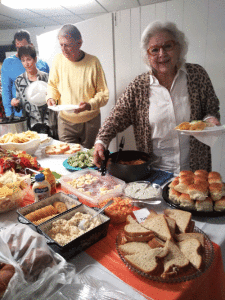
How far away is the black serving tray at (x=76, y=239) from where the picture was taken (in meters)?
0.84

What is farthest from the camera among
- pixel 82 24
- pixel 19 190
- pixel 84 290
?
pixel 82 24

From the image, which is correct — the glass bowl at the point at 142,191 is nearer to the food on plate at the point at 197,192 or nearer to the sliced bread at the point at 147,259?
the food on plate at the point at 197,192

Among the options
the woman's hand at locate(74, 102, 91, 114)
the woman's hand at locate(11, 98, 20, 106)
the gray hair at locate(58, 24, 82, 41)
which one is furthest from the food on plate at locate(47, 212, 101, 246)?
the woman's hand at locate(11, 98, 20, 106)

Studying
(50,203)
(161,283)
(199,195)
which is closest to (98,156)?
(50,203)

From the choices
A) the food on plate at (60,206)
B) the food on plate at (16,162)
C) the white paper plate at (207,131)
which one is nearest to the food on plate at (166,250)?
the food on plate at (60,206)

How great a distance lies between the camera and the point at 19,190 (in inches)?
48.0

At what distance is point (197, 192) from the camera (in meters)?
1.07

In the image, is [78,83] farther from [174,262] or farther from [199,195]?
[174,262]

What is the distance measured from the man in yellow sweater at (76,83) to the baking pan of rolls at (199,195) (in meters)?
1.77

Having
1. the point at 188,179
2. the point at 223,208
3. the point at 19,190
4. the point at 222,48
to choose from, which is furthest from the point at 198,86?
the point at 19,190

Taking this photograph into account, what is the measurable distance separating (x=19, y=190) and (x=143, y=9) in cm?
282

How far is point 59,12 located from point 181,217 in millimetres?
4475

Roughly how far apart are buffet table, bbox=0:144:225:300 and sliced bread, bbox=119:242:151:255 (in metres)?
0.06

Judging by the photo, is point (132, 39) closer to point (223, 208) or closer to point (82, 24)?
point (82, 24)
